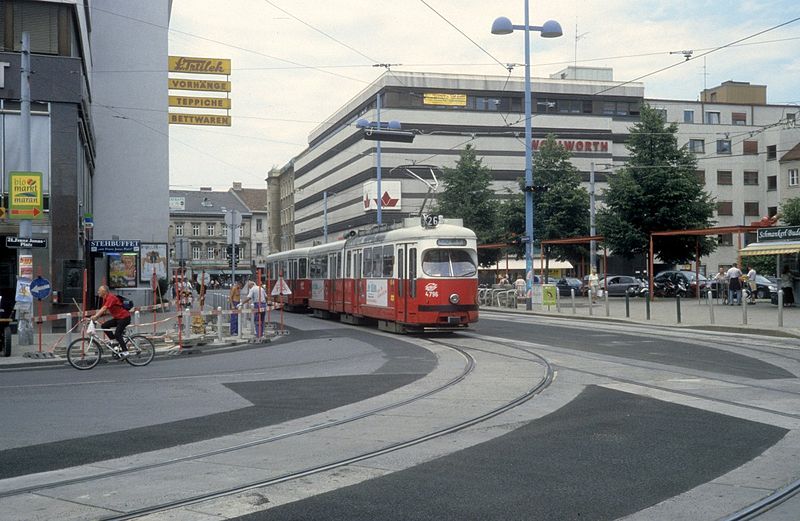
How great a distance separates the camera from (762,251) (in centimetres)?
3344

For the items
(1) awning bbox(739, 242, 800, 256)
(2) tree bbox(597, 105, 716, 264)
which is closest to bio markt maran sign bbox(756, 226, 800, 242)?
(1) awning bbox(739, 242, 800, 256)

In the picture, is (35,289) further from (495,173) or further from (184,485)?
(495,173)

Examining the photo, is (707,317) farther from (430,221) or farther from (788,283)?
(430,221)

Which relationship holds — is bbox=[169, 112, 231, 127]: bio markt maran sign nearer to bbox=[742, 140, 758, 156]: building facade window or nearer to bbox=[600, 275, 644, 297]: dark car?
bbox=[600, 275, 644, 297]: dark car

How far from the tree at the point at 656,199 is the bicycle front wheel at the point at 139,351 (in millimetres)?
36767

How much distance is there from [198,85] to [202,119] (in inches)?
45.7

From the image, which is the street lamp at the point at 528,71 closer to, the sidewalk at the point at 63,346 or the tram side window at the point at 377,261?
the tram side window at the point at 377,261

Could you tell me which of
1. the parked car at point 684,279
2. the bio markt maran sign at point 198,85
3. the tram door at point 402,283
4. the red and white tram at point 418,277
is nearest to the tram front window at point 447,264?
the red and white tram at point 418,277

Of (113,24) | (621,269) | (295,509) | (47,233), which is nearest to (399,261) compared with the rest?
(47,233)

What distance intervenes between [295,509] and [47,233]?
2336 cm

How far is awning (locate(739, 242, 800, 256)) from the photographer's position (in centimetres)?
3219

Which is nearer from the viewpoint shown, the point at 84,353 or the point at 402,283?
the point at 84,353

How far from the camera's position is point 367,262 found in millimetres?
27328

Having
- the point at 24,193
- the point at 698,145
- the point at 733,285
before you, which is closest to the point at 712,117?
the point at 698,145
